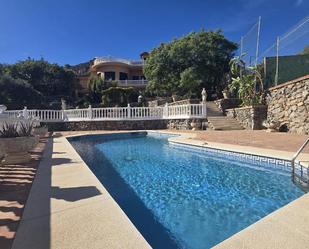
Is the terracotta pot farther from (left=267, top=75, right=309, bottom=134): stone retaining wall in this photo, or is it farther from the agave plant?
(left=267, top=75, right=309, bottom=134): stone retaining wall

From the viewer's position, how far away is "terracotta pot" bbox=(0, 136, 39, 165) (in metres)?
6.28

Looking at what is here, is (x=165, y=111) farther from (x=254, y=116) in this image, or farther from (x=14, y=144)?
(x=14, y=144)

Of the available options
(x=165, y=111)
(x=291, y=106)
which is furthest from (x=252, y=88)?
(x=165, y=111)

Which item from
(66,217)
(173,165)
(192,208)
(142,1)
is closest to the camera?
(66,217)

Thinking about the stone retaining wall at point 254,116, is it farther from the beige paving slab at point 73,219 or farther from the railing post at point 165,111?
the beige paving slab at point 73,219

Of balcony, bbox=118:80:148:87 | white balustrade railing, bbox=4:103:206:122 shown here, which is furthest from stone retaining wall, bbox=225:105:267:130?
balcony, bbox=118:80:148:87

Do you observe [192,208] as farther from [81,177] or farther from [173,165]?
[173,165]

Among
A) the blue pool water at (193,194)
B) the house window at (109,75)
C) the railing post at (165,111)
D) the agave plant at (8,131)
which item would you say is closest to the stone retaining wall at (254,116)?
the railing post at (165,111)

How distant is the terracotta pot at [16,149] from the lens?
6.28 meters

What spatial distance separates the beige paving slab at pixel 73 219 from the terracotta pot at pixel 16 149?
2.01 metres

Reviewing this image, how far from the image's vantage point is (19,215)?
3170 millimetres

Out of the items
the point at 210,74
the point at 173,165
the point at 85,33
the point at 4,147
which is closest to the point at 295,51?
the point at 210,74

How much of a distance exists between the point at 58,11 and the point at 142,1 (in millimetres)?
5218

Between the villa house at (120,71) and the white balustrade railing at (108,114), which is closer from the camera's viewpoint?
the white balustrade railing at (108,114)
